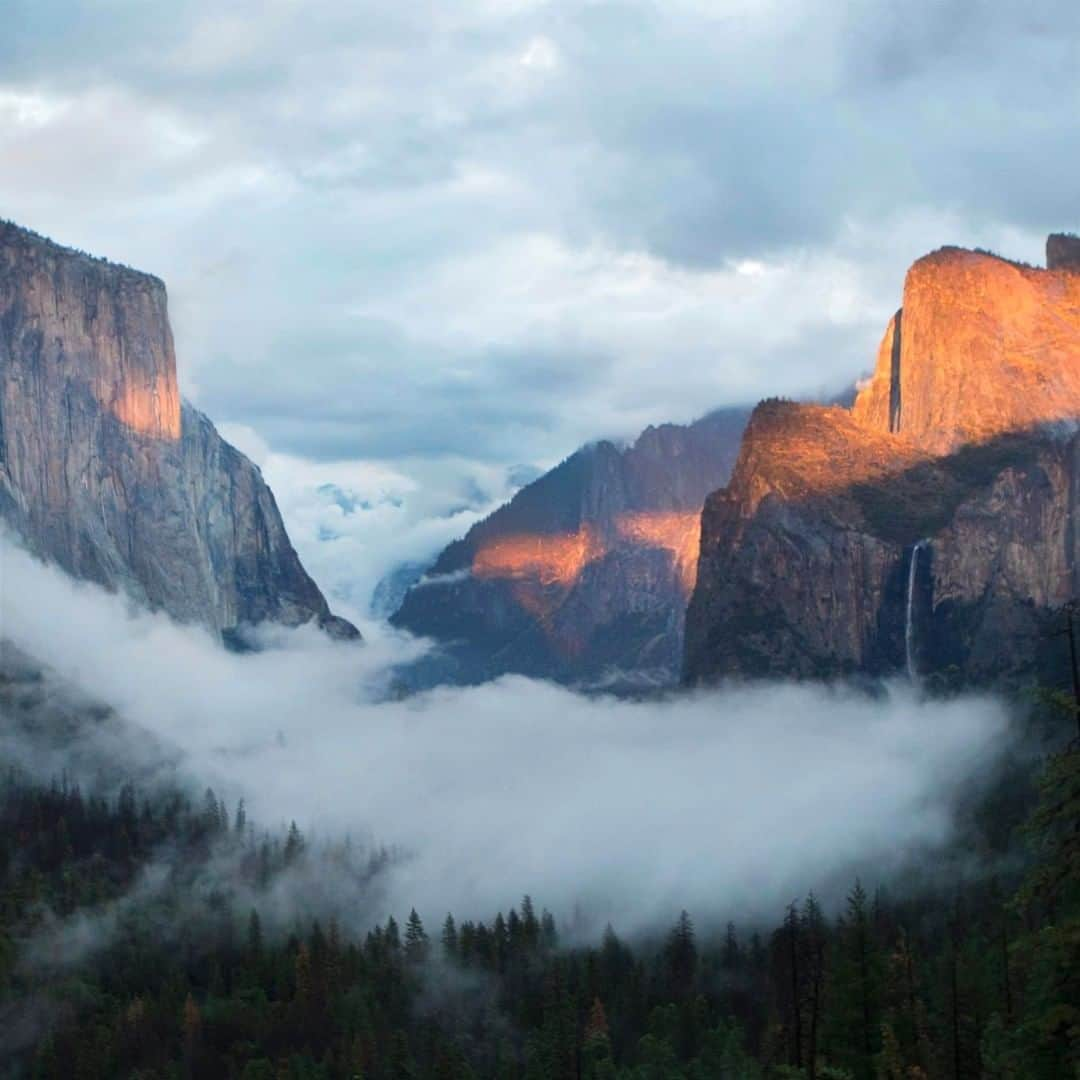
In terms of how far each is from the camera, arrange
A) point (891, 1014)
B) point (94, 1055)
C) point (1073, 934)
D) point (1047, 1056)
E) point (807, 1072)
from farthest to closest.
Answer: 1. point (94, 1055)
2. point (891, 1014)
3. point (807, 1072)
4. point (1047, 1056)
5. point (1073, 934)

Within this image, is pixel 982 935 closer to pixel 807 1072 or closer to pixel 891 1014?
pixel 891 1014

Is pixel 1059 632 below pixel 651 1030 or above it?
above

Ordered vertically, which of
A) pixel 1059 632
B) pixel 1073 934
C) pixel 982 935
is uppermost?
pixel 1059 632

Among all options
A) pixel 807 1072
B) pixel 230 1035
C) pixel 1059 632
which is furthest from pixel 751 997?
pixel 1059 632

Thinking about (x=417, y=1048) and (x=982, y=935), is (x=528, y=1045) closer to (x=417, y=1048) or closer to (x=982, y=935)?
(x=417, y=1048)

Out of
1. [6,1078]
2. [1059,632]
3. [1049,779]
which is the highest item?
[1059,632]

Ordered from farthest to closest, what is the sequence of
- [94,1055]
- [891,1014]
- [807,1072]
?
[94,1055] < [891,1014] < [807,1072]

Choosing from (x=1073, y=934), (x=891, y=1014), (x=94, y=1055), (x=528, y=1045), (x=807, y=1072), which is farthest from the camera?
(x=94, y=1055)

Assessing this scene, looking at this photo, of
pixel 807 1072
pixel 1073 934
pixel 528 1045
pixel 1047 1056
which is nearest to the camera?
pixel 1073 934

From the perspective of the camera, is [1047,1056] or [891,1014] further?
[891,1014]

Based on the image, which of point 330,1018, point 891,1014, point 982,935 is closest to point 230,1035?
point 330,1018
